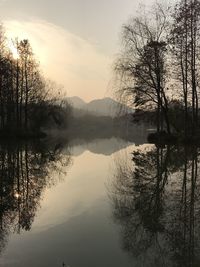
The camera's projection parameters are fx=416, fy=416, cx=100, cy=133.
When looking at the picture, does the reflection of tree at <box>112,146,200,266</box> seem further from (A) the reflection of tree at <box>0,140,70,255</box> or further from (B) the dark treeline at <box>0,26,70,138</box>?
(B) the dark treeline at <box>0,26,70,138</box>

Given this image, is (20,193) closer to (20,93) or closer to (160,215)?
(160,215)

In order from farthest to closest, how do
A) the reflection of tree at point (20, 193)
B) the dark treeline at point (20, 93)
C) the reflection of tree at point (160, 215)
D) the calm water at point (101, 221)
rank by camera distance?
the dark treeline at point (20, 93) → the reflection of tree at point (20, 193) → the reflection of tree at point (160, 215) → the calm water at point (101, 221)

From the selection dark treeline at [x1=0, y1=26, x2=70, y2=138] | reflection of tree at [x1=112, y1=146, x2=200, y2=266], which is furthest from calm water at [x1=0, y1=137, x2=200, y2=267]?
dark treeline at [x1=0, y1=26, x2=70, y2=138]

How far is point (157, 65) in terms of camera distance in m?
39.7

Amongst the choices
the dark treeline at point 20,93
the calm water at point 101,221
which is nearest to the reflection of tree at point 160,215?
the calm water at point 101,221

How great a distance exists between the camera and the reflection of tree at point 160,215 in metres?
6.66

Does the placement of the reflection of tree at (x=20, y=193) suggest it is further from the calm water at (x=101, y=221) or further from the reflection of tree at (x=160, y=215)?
the reflection of tree at (x=160, y=215)

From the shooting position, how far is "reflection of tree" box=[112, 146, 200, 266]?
666cm

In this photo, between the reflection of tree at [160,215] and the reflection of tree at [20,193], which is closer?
the reflection of tree at [160,215]

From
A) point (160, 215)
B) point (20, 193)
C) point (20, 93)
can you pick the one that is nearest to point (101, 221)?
point (160, 215)

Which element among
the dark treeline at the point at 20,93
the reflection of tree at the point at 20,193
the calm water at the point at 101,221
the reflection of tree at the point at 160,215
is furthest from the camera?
the dark treeline at the point at 20,93

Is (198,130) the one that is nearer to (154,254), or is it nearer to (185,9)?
(185,9)

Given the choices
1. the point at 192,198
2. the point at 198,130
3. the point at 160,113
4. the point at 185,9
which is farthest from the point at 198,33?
the point at 192,198

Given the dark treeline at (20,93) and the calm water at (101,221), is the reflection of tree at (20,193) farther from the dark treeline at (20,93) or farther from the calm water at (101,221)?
the dark treeline at (20,93)
